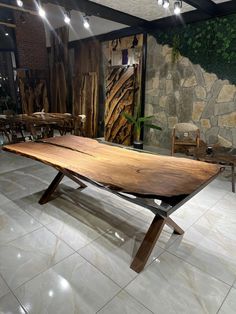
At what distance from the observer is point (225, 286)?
1.46 meters

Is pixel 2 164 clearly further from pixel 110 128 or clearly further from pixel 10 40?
pixel 10 40

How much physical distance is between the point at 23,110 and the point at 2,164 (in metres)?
3.24

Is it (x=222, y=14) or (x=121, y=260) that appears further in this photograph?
(x=222, y=14)

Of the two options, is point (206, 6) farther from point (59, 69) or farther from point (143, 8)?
point (59, 69)

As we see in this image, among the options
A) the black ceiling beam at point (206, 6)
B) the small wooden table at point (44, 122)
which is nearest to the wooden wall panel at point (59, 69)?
the small wooden table at point (44, 122)

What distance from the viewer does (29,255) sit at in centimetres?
171

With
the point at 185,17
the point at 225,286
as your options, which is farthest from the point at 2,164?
the point at 185,17

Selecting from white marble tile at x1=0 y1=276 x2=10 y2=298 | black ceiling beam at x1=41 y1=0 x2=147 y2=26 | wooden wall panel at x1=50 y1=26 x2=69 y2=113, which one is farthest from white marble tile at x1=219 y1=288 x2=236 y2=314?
wooden wall panel at x1=50 y1=26 x2=69 y2=113

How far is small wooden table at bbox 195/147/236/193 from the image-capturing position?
9.18 ft

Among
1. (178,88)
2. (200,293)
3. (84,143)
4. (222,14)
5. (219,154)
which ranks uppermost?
(222,14)

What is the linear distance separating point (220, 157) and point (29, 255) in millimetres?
2495

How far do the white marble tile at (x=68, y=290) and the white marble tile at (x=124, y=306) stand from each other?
0.12ft

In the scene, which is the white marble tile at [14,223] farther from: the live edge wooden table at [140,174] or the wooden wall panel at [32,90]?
the wooden wall panel at [32,90]

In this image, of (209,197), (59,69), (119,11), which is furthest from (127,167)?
(59,69)
